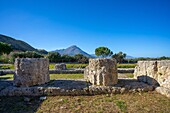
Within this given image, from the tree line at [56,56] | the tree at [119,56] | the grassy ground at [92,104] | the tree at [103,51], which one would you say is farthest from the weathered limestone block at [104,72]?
the tree at [103,51]

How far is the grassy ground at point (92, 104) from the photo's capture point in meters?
6.88

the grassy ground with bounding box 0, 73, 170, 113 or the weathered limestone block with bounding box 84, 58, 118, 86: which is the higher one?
the weathered limestone block with bounding box 84, 58, 118, 86

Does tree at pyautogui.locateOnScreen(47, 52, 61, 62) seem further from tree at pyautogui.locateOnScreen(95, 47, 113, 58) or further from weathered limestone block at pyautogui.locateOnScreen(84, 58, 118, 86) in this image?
weathered limestone block at pyautogui.locateOnScreen(84, 58, 118, 86)

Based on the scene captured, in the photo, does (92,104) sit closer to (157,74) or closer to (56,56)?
(157,74)

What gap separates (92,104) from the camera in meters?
7.52

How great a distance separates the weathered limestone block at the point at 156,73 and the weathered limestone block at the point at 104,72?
2239 mm

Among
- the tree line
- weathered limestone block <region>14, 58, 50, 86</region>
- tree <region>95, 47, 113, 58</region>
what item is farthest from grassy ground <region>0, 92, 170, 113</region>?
tree <region>95, 47, 113, 58</region>

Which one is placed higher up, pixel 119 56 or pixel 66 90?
pixel 119 56

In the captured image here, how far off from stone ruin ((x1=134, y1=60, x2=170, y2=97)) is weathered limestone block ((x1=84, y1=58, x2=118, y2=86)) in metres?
2.24

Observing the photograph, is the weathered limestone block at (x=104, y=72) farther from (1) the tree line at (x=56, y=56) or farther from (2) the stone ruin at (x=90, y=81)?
(1) the tree line at (x=56, y=56)

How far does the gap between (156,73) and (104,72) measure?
3138mm

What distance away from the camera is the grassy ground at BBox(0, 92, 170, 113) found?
6.88 metres

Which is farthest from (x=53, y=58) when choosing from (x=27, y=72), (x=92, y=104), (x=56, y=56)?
(x=92, y=104)

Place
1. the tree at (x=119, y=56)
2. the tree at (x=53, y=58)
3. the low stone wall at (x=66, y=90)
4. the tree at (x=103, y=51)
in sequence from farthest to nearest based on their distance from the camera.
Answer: the tree at (x=103, y=51)
the tree at (x=119, y=56)
the tree at (x=53, y=58)
the low stone wall at (x=66, y=90)
